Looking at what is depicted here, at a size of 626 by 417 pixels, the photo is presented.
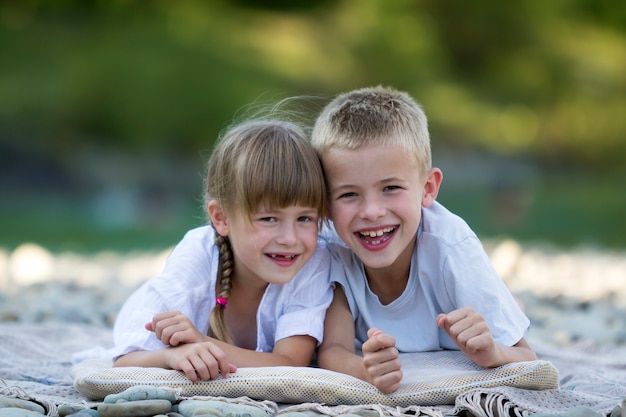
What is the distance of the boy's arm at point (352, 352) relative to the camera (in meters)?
2.12

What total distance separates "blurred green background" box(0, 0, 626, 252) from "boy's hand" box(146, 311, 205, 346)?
7.90 metres

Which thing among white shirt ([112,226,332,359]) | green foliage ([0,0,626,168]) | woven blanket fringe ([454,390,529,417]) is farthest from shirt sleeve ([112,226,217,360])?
green foliage ([0,0,626,168])

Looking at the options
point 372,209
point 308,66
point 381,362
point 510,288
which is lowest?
point 381,362

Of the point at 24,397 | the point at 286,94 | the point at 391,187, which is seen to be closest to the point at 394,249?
the point at 391,187

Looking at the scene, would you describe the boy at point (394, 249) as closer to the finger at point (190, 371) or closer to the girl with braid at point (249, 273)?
the girl with braid at point (249, 273)

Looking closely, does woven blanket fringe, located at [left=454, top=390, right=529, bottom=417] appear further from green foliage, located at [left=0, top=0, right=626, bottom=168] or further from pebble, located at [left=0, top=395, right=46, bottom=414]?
green foliage, located at [left=0, top=0, right=626, bottom=168]

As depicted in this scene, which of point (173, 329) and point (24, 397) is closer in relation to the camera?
point (24, 397)

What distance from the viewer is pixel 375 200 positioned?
2.43 metres

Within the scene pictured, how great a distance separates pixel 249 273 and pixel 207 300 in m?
0.16

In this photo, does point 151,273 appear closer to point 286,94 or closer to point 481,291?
point 481,291

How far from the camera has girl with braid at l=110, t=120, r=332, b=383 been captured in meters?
2.41

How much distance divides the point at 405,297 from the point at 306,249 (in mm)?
362

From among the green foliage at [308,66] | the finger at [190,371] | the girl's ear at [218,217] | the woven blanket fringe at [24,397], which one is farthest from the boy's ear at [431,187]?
the green foliage at [308,66]

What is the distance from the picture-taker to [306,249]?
248 centimetres
